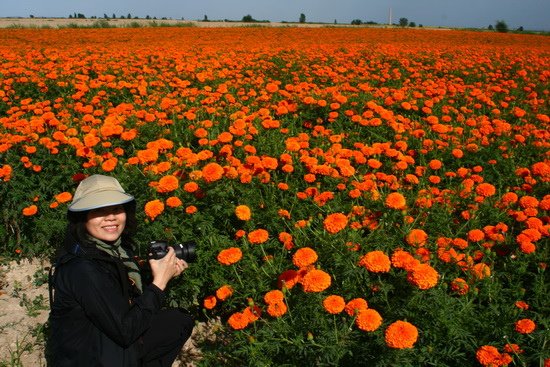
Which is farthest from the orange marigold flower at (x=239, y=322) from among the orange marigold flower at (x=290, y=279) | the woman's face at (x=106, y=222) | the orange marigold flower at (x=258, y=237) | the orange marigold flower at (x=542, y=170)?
the orange marigold flower at (x=542, y=170)

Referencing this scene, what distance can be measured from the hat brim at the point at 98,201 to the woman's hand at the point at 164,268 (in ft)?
1.18

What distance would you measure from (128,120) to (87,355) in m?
2.97

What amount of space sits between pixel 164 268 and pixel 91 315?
16.2 inches

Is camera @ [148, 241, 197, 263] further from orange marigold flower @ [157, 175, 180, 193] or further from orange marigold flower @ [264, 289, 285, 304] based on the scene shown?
orange marigold flower @ [264, 289, 285, 304]

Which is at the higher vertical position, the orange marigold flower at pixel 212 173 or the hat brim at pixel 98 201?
the hat brim at pixel 98 201

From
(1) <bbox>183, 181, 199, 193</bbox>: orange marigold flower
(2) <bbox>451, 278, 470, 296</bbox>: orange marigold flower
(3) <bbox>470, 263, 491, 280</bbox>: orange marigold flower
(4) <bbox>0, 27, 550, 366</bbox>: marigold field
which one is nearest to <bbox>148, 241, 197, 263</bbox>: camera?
(4) <bbox>0, 27, 550, 366</bbox>: marigold field

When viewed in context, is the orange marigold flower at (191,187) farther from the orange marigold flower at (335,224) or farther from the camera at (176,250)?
the orange marigold flower at (335,224)

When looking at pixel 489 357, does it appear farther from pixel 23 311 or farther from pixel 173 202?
pixel 23 311

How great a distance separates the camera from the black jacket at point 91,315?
183 cm

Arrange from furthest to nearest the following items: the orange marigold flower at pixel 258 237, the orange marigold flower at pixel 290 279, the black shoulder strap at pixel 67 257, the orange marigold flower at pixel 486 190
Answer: the orange marigold flower at pixel 486 190, the orange marigold flower at pixel 258 237, the orange marigold flower at pixel 290 279, the black shoulder strap at pixel 67 257

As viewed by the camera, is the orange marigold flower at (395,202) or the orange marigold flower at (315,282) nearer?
the orange marigold flower at (315,282)

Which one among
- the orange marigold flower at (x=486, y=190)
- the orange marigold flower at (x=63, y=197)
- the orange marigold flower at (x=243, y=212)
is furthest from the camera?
the orange marigold flower at (x=63, y=197)

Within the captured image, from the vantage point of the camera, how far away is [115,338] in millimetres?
1907

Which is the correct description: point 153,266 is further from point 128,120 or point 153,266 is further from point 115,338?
point 128,120
